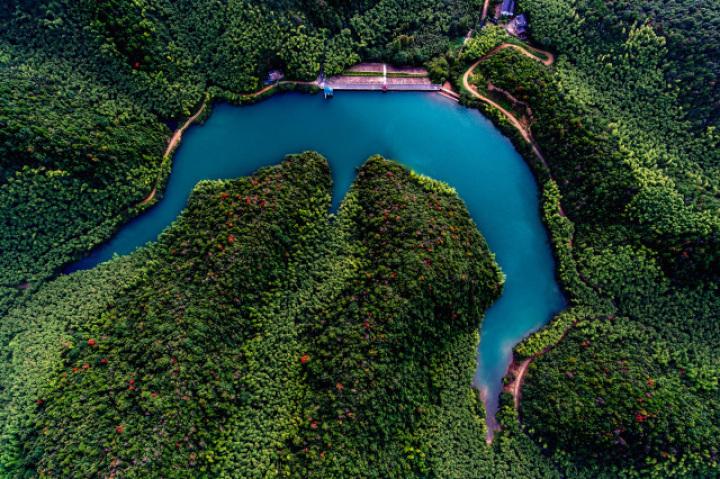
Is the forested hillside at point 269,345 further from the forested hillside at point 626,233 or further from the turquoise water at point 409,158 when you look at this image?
the forested hillside at point 626,233

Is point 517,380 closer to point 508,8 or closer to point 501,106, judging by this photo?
point 501,106

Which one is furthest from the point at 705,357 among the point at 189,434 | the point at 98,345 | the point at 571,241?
the point at 98,345

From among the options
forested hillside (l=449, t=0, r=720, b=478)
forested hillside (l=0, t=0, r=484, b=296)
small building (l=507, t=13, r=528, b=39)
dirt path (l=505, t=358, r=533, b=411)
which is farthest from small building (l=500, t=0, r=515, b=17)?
dirt path (l=505, t=358, r=533, b=411)

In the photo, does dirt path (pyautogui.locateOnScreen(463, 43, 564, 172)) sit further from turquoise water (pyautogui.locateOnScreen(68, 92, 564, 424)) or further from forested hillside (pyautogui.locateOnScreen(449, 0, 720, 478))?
turquoise water (pyautogui.locateOnScreen(68, 92, 564, 424))

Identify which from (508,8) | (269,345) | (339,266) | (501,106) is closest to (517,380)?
(339,266)

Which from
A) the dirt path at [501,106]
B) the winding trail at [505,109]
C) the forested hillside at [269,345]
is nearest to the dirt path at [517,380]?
the forested hillside at [269,345]

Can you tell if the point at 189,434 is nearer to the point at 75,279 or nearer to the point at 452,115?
the point at 75,279
